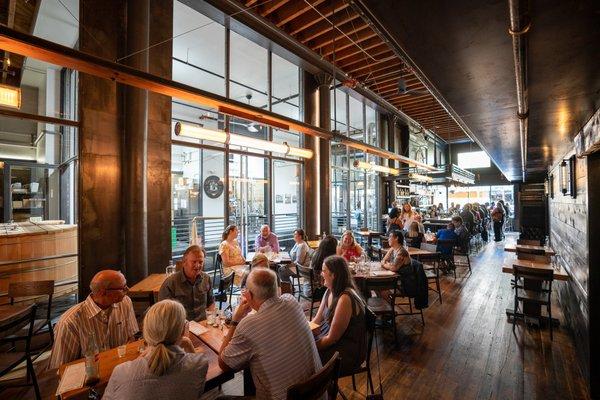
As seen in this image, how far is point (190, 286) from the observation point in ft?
9.58

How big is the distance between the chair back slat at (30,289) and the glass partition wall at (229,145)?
2.05 meters

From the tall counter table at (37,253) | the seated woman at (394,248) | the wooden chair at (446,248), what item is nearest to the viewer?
the tall counter table at (37,253)

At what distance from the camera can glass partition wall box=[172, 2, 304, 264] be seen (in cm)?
575

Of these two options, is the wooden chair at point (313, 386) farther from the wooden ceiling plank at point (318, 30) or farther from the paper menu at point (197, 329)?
the wooden ceiling plank at point (318, 30)

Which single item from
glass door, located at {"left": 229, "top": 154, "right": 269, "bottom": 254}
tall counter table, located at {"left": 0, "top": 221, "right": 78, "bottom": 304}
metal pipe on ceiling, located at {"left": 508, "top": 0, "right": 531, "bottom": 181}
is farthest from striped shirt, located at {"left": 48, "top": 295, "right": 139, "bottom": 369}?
glass door, located at {"left": 229, "top": 154, "right": 269, "bottom": 254}

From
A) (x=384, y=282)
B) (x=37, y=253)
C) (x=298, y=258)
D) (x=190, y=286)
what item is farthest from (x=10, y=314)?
(x=384, y=282)

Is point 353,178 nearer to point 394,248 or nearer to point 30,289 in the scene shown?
point 394,248

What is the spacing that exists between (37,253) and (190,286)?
3523 millimetres

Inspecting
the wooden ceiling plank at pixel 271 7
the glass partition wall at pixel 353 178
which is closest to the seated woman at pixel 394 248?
the glass partition wall at pixel 353 178

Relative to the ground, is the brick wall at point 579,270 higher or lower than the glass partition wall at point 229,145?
lower

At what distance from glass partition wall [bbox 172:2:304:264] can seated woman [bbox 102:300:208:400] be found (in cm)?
266

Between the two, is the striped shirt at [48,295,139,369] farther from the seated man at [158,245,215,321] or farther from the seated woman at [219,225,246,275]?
the seated woman at [219,225,246,275]

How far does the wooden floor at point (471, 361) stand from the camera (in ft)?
9.12

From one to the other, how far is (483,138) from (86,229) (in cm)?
548
